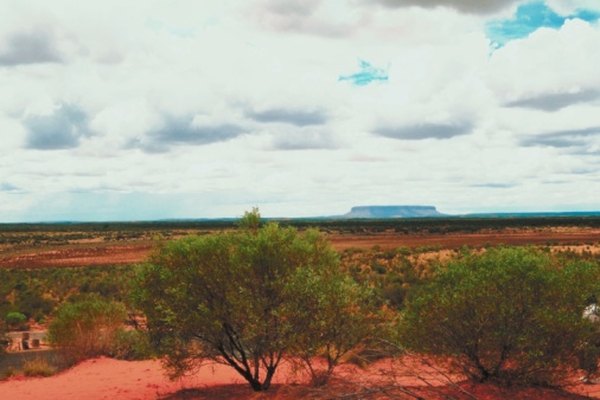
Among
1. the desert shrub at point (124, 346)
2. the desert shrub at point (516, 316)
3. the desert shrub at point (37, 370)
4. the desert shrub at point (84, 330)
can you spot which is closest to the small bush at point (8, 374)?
the desert shrub at point (37, 370)

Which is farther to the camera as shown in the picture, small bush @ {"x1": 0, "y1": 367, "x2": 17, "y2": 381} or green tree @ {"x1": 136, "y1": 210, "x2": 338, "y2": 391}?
small bush @ {"x1": 0, "y1": 367, "x2": 17, "y2": 381}

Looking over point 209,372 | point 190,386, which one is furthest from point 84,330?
point 190,386

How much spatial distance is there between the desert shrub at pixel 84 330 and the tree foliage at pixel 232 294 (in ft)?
27.9

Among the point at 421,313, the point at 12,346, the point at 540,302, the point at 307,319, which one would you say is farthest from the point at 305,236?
the point at 12,346

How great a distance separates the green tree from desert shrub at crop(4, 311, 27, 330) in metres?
Result: 19.1

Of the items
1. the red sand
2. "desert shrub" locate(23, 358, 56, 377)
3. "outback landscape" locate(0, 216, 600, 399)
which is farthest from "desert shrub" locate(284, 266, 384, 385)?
"desert shrub" locate(23, 358, 56, 377)

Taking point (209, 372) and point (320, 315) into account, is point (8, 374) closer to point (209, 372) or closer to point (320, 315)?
point (209, 372)

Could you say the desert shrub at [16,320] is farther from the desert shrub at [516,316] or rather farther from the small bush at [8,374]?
the desert shrub at [516,316]

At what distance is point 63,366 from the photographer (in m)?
21.3

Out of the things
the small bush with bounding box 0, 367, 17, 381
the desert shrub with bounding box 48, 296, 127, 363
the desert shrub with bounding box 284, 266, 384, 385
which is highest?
the desert shrub with bounding box 284, 266, 384, 385

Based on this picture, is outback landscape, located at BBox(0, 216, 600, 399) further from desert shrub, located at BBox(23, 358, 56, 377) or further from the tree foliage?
the tree foliage

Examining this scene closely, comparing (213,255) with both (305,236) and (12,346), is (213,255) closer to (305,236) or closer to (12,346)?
(305,236)

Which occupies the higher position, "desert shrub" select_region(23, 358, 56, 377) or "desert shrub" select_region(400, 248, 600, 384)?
"desert shrub" select_region(400, 248, 600, 384)

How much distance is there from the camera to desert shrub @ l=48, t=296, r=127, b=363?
2150 centimetres
